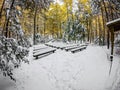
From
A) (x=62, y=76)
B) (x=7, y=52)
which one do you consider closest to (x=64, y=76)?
(x=62, y=76)

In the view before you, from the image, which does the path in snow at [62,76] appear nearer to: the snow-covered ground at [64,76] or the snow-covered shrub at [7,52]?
the snow-covered ground at [64,76]

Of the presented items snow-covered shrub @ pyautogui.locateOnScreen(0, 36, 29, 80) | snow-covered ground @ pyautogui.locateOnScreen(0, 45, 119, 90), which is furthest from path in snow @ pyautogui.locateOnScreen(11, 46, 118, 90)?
snow-covered shrub @ pyautogui.locateOnScreen(0, 36, 29, 80)

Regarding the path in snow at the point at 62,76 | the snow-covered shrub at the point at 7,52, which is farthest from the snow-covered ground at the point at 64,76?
the snow-covered shrub at the point at 7,52

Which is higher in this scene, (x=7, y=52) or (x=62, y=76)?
(x=7, y=52)

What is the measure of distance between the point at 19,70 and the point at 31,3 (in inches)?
166

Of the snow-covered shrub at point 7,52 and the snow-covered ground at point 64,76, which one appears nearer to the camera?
the snow-covered shrub at point 7,52

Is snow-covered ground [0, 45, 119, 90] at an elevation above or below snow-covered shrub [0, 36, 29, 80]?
below

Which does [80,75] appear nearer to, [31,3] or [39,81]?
[39,81]

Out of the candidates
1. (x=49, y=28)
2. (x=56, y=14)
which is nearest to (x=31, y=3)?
(x=56, y=14)

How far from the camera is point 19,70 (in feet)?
33.8

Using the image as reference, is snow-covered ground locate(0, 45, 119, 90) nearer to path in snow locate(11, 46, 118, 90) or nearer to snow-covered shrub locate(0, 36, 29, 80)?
path in snow locate(11, 46, 118, 90)

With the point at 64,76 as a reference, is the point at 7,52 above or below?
above

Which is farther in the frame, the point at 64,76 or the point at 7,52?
the point at 64,76

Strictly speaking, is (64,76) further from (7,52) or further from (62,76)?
(7,52)
